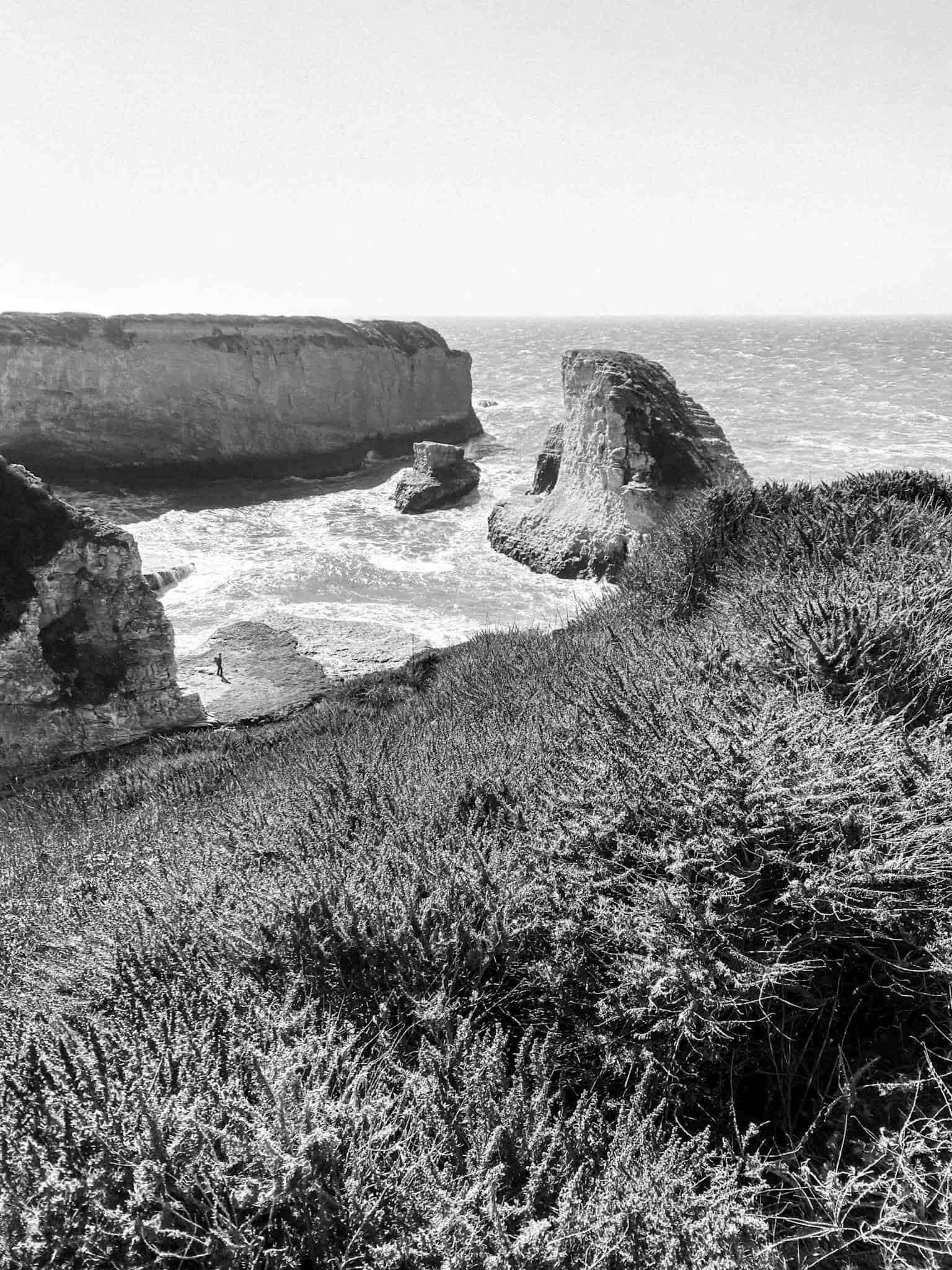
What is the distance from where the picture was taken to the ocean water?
66.5 feet

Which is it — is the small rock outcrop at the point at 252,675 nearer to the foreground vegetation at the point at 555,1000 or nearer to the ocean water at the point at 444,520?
the ocean water at the point at 444,520

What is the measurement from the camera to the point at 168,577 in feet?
71.8

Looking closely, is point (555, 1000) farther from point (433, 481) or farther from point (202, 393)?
point (202, 393)

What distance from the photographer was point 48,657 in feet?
36.8

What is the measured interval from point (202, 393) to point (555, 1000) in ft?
118

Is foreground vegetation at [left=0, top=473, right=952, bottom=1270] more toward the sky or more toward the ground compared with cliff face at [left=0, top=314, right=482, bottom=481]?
more toward the ground

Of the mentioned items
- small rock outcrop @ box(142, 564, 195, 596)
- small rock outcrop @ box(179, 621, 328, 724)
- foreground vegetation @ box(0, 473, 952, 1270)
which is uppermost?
foreground vegetation @ box(0, 473, 952, 1270)

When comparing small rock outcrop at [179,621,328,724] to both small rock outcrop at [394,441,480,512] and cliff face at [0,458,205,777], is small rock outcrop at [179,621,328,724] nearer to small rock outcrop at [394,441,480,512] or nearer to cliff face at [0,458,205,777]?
cliff face at [0,458,205,777]

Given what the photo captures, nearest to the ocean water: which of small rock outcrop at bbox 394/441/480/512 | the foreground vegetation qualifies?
small rock outcrop at bbox 394/441/480/512

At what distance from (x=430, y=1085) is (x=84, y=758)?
1040 centimetres

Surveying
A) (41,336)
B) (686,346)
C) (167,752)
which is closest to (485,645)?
(167,752)

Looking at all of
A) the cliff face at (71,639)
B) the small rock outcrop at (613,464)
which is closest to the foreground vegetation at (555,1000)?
the cliff face at (71,639)

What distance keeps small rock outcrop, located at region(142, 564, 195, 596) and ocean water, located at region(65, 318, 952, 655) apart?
0.34 meters

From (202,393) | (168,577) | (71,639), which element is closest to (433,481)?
(168,577)
